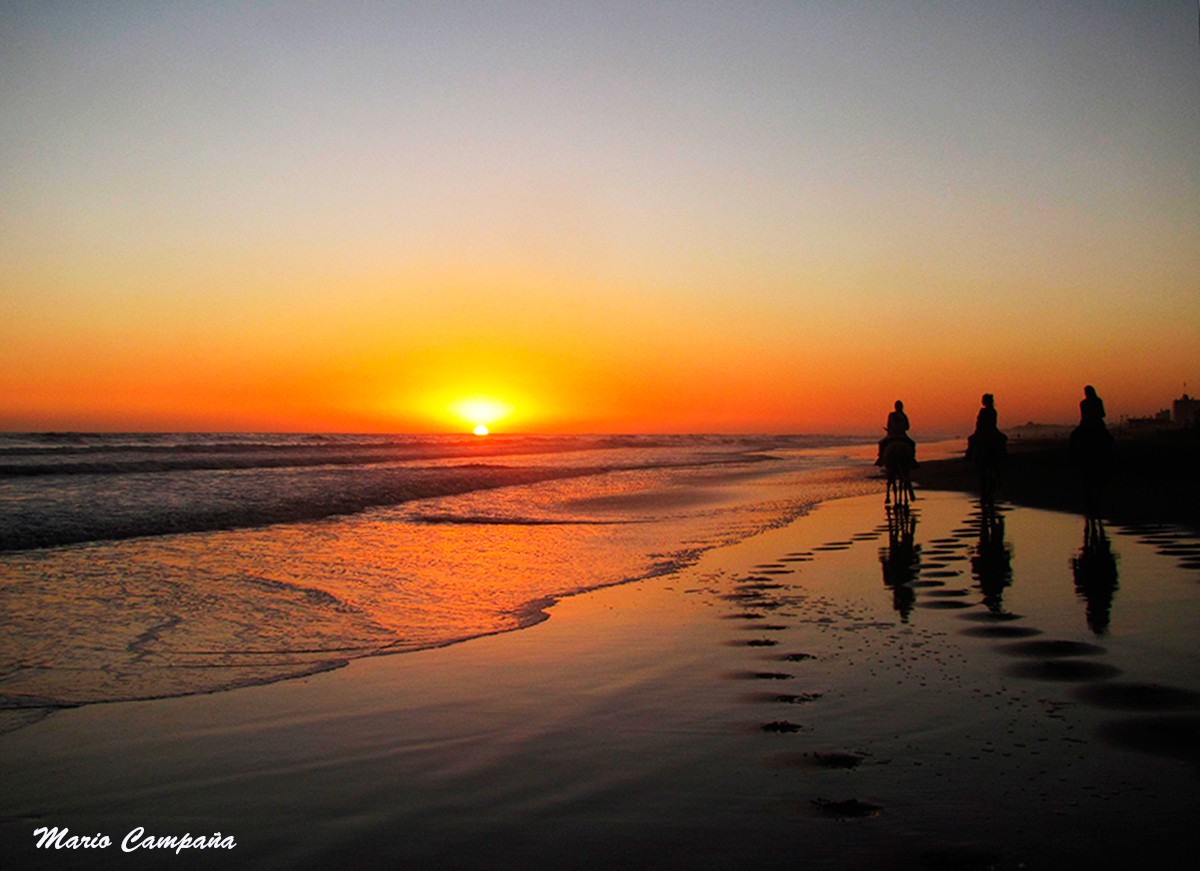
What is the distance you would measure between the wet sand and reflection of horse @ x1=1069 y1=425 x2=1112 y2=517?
7829 millimetres

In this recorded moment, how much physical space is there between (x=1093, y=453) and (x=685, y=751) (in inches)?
565

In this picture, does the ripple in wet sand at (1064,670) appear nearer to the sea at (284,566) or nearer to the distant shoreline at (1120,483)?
the sea at (284,566)

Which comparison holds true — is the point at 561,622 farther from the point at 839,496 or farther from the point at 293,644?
the point at 839,496

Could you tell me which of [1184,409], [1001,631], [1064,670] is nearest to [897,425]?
[1001,631]

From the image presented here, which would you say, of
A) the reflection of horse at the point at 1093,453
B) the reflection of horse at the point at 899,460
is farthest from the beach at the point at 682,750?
the reflection of horse at the point at 899,460

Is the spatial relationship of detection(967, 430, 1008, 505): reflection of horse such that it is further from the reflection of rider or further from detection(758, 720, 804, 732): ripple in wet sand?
detection(758, 720, 804, 732): ripple in wet sand

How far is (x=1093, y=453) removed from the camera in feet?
52.2

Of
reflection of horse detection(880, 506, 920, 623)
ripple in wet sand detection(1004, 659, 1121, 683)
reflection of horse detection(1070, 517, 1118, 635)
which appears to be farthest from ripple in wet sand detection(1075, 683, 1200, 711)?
reflection of horse detection(880, 506, 920, 623)

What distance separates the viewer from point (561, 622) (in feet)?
28.3

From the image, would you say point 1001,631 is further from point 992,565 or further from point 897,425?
point 897,425

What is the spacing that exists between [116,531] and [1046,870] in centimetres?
1755

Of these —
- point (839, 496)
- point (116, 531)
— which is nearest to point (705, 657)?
point (116, 531)

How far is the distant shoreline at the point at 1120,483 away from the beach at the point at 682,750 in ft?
32.8

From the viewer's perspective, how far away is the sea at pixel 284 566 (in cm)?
732
